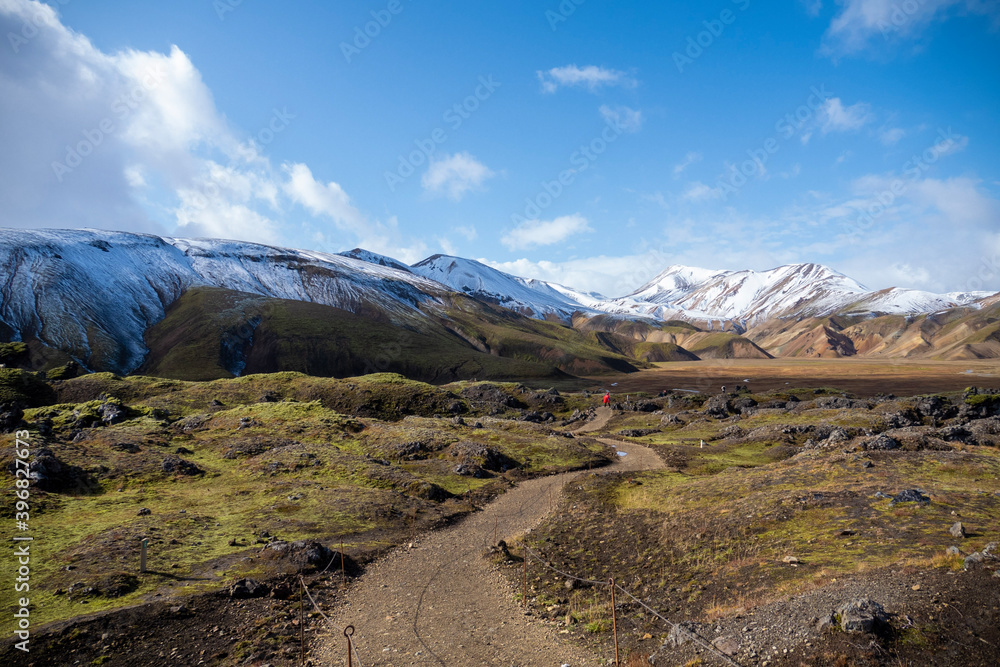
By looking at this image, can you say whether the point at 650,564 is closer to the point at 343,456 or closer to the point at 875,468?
the point at 875,468

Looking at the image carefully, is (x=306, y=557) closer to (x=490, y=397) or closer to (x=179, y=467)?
(x=179, y=467)

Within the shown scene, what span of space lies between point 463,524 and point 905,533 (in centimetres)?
2386

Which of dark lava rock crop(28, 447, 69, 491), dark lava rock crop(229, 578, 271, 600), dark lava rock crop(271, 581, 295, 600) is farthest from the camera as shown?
dark lava rock crop(28, 447, 69, 491)

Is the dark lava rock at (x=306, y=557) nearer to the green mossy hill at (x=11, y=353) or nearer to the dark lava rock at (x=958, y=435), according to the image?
the dark lava rock at (x=958, y=435)

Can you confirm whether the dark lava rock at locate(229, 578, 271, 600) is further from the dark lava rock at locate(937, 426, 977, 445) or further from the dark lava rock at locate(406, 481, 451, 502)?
the dark lava rock at locate(937, 426, 977, 445)

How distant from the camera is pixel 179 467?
38000 millimetres

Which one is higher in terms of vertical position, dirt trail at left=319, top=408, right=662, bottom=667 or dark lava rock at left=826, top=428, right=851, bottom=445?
dark lava rock at left=826, top=428, right=851, bottom=445

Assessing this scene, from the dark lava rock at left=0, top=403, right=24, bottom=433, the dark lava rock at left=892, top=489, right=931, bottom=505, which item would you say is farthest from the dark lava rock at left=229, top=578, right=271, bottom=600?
the dark lava rock at left=0, top=403, right=24, bottom=433

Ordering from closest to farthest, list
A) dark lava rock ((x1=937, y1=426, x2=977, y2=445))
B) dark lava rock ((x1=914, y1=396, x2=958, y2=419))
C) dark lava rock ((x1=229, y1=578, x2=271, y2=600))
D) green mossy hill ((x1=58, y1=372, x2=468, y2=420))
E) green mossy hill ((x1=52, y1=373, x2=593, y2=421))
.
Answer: dark lava rock ((x1=229, y1=578, x2=271, y2=600)) < dark lava rock ((x1=937, y1=426, x2=977, y2=445)) < dark lava rock ((x1=914, y1=396, x2=958, y2=419)) < green mossy hill ((x1=52, y1=373, x2=593, y2=421)) < green mossy hill ((x1=58, y1=372, x2=468, y2=420))

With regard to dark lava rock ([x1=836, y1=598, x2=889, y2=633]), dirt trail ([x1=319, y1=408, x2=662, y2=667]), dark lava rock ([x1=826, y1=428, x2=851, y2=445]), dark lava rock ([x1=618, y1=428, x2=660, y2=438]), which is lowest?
dark lava rock ([x1=618, y1=428, x2=660, y2=438])

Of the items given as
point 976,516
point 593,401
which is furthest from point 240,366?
point 976,516

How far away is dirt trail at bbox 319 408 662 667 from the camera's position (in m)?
16.3

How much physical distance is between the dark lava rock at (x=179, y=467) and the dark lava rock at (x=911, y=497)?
45515 mm

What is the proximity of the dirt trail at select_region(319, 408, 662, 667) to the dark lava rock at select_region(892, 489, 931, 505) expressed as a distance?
17594 mm
